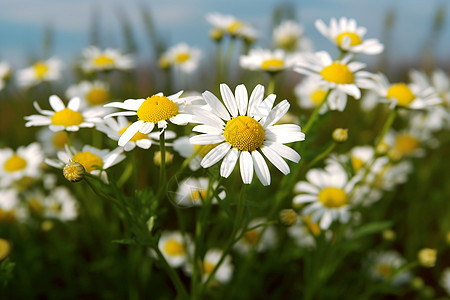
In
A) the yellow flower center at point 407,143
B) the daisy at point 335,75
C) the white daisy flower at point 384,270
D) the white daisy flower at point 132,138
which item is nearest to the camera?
the white daisy flower at point 132,138

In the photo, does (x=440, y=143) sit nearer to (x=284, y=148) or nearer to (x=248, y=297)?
(x=248, y=297)

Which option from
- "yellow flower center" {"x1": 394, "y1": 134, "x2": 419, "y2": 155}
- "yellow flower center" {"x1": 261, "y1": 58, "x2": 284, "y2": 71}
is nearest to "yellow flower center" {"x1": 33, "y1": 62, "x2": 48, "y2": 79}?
"yellow flower center" {"x1": 261, "y1": 58, "x2": 284, "y2": 71}

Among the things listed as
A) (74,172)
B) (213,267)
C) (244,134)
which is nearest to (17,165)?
(213,267)

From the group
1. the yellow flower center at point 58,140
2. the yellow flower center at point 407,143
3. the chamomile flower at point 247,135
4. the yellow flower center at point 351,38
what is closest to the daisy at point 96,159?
the chamomile flower at point 247,135

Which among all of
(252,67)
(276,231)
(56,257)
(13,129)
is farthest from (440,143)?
(13,129)

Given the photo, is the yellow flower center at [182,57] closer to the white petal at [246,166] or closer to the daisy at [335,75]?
the daisy at [335,75]

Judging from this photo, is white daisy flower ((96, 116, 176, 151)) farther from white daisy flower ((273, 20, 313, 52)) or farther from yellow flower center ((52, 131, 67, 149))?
white daisy flower ((273, 20, 313, 52))

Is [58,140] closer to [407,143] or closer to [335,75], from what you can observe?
[335,75]
